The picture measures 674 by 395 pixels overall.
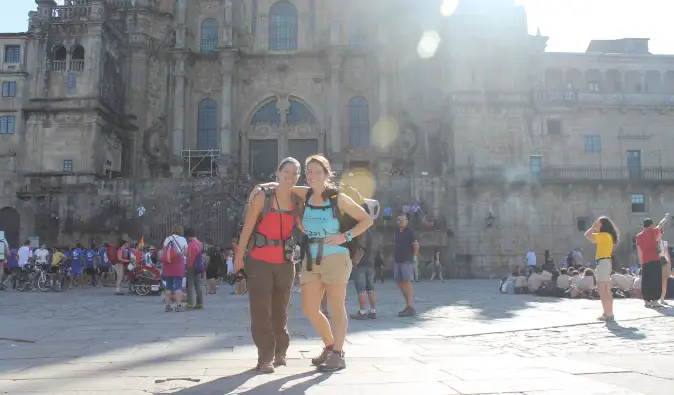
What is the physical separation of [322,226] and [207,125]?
3771 cm

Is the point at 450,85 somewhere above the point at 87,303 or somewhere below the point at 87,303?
above

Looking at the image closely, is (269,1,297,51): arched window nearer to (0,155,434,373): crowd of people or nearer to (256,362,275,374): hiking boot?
(0,155,434,373): crowd of people

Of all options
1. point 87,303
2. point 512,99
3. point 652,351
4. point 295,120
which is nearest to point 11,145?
point 295,120

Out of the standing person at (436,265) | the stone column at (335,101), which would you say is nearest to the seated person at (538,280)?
the standing person at (436,265)

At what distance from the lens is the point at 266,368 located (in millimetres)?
5223

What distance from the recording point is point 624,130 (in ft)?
130

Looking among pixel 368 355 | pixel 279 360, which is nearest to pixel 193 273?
pixel 368 355

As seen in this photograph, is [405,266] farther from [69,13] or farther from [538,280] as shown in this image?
[69,13]

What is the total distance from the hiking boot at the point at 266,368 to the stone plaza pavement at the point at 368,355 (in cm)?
11

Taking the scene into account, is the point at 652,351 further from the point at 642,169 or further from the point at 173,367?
the point at 642,169

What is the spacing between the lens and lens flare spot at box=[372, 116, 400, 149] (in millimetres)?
39750

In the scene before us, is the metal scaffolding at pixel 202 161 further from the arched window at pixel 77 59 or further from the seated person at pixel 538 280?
the seated person at pixel 538 280

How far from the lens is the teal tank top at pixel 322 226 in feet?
18.2

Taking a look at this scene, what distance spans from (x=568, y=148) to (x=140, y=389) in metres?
38.8
